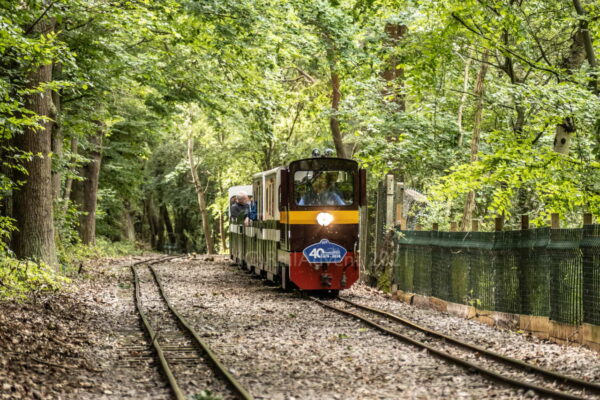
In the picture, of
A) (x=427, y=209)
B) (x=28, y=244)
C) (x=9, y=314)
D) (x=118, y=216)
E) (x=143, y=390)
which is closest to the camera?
(x=143, y=390)

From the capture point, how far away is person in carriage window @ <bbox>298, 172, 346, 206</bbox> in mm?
18312

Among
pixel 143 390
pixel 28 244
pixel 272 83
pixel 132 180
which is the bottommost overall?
pixel 143 390

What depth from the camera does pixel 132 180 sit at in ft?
118

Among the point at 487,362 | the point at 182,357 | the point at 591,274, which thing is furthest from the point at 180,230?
the point at 487,362

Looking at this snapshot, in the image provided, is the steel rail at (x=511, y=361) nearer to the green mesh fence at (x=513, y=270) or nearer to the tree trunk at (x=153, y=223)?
the green mesh fence at (x=513, y=270)

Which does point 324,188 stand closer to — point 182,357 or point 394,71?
point 394,71

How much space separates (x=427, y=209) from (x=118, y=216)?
90.9 feet

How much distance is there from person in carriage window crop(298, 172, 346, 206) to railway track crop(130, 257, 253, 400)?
13.5ft

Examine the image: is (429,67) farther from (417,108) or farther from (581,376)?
(581,376)

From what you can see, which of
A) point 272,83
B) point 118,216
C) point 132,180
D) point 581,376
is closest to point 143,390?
point 581,376

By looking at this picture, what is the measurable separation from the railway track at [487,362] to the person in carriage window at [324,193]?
4566 mm

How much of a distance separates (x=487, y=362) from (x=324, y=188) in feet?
30.7

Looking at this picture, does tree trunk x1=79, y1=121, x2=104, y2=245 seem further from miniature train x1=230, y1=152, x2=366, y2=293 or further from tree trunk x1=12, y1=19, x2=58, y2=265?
miniature train x1=230, y1=152, x2=366, y2=293

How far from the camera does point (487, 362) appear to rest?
952 centimetres
